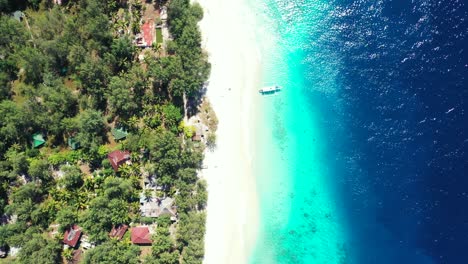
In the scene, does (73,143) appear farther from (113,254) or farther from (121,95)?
(113,254)

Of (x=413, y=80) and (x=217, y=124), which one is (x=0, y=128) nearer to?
(x=217, y=124)

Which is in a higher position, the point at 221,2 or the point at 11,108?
the point at 221,2

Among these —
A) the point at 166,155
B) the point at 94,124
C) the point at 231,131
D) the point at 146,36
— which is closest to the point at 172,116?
the point at 166,155

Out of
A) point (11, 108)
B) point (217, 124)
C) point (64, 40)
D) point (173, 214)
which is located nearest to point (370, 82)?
point (217, 124)

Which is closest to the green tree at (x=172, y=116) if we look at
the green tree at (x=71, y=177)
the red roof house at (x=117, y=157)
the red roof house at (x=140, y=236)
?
the red roof house at (x=117, y=157)

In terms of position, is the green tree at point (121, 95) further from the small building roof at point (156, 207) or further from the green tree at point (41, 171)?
the small building roof at point (156, 207)
